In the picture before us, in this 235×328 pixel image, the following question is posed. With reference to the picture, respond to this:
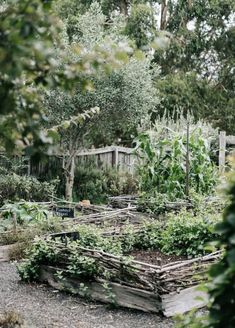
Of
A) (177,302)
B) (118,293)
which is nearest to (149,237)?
(118,293)

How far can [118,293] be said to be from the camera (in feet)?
15.8

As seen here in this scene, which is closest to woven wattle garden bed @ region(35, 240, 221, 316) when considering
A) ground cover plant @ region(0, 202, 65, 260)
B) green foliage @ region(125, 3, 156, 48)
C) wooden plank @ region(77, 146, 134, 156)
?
ground cover plant @ region(0, 202, 65, 260)

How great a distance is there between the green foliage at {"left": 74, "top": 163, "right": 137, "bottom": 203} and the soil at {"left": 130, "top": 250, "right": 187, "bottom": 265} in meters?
7.07

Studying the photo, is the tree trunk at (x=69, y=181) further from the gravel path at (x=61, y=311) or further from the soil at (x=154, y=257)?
the gravel path at (x=61, y=311)

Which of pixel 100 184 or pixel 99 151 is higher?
pixel 99 151

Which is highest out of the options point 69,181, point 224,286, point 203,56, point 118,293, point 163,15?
point 163,15

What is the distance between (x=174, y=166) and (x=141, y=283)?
189 inches

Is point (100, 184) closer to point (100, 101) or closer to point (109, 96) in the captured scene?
point (100, 101)

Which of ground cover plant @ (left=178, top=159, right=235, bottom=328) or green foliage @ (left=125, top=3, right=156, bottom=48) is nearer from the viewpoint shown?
ground cover plant @ (left=178, top=159, right=235, bottom=328)

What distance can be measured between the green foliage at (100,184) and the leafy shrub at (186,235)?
7.09 meters

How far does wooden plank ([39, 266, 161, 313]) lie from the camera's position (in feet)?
15.0

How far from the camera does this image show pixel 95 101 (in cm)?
1245

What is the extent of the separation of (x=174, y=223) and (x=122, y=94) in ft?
22.6

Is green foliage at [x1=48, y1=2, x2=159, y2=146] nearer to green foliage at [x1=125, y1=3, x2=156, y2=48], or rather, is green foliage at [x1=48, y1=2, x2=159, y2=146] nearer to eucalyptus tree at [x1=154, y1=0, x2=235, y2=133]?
green foliage at [x1=125, y1=3, x2=156, y2=48]
